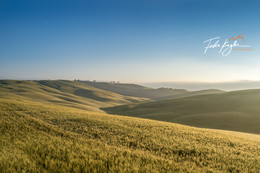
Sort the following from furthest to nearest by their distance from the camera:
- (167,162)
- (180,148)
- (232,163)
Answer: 1. (180,148)
2. (232,163)
3. (167,162)

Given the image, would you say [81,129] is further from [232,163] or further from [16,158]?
[232,163]

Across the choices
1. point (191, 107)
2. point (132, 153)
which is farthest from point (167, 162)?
point (191, 107)

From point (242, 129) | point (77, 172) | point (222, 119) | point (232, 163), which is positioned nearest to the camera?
point (77, 172)

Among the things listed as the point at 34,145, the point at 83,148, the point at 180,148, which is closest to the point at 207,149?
the point at 180,148

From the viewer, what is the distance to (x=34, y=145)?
6973 millimetres

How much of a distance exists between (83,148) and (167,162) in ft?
12.3

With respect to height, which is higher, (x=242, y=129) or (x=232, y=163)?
(x=232, y=163)

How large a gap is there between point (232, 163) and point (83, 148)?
6532mm

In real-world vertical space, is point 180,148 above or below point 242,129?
above

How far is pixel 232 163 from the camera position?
6.41 meters

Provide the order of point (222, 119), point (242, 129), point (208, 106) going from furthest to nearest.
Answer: point (208, 106), point (222, 119), point (242, 129)

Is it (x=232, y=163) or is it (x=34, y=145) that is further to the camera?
(x=34, y=145)

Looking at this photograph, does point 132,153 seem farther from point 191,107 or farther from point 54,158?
point 191,107

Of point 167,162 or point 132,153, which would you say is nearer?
point 167,162
